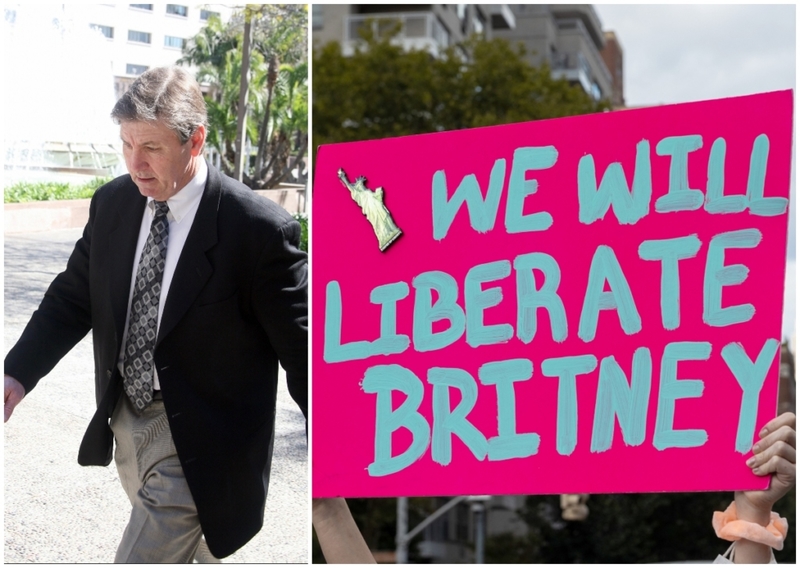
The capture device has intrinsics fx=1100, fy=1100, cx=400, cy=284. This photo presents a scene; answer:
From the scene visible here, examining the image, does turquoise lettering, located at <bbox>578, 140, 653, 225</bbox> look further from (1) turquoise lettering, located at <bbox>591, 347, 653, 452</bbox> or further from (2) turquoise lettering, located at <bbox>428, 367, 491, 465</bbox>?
(2) turquoise lettering, located at <bbox>428, 367, 491, 465</bbox>

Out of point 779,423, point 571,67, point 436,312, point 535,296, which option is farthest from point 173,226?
point 571,67

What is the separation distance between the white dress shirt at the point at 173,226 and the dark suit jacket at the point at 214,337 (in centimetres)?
2

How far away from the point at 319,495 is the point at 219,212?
0.94 metres

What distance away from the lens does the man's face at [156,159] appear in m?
3.30

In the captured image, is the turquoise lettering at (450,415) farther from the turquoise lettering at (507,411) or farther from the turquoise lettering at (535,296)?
the turquoise lettering at (535,296)

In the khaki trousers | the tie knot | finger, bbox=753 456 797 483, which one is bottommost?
the khaki trousers

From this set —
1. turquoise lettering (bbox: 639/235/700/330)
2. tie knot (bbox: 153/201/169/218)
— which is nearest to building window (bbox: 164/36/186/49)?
tie knot (bbox: 153/201/169/218)

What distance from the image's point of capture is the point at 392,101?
802 inches

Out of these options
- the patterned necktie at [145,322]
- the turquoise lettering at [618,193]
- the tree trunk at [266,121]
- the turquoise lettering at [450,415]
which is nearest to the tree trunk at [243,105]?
the tree trunk at [266,121]

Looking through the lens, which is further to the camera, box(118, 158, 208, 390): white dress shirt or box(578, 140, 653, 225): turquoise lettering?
box(118, 158, 208, 390): white dress shirt

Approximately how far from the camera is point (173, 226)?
3.36m

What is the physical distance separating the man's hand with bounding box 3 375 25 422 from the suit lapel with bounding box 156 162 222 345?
1.99 feet

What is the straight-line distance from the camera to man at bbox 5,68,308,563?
3256 millimetres

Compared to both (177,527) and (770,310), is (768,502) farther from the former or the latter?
(177,527)
